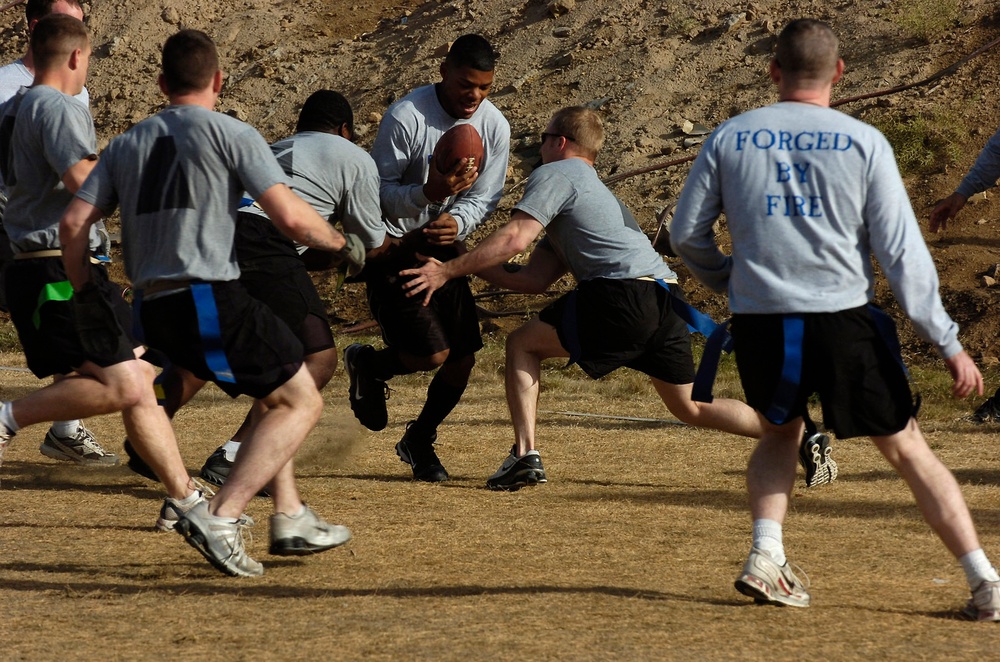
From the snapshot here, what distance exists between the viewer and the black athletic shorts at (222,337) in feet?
13.3

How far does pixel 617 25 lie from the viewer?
1569cm

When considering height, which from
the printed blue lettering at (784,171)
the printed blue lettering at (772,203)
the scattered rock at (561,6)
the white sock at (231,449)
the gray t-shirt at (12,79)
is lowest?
the white sock at (231,449)

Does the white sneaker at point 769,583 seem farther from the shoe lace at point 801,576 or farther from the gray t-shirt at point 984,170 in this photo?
the gray t-shirt at point 984,170

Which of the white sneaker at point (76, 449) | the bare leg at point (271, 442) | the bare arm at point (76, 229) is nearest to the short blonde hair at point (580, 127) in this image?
the bare leg at point (271, 442)

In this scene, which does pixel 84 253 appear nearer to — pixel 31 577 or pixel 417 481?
pixel 31 577

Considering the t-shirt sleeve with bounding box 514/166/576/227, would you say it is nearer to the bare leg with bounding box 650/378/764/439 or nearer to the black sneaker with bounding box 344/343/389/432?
the bare leg with bounding box 650/378/764/439

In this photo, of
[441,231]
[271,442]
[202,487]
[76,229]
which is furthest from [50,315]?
[441,231]

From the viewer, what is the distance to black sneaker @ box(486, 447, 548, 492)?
19.8ft

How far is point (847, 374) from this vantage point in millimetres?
3713

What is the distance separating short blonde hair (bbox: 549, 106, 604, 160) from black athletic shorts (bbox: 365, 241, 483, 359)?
0.77 metres

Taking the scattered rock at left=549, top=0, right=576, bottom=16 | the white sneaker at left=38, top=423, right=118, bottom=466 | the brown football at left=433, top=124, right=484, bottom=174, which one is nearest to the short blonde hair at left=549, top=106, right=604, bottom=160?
the brown football at left=433, top=124, right=484, bottom=174

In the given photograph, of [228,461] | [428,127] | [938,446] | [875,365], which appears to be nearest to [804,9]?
[938,446]

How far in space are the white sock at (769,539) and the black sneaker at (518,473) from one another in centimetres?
225

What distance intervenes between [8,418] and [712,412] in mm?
3068
